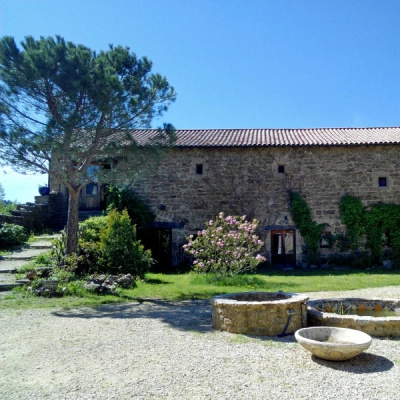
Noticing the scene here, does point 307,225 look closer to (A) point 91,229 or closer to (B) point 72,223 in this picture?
(A) point 91,229

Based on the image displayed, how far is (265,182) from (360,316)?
10.1 meters

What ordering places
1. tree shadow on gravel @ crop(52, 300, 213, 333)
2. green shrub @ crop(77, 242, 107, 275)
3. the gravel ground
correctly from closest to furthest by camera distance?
the gravel ground < tree shadow on gravel @ crop(52, 300, 213, 333) < green shrub @ crop(77, 242, 107, 275)

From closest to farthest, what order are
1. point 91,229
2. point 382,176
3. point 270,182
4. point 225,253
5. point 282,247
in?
point 225,253 → point 91,229 → point 382,176 → point 270,182 → point 282,247

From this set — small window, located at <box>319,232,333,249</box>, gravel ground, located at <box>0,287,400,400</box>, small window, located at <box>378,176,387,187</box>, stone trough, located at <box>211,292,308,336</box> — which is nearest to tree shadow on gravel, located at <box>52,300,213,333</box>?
gravel ground, located at <box>0,287,400,400</box>

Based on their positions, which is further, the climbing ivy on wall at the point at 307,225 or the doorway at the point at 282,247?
the doorway at the point at 282,247

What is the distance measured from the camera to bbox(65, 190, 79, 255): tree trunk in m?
10.7

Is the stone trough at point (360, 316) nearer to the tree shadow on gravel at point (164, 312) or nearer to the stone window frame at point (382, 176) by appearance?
the tree shadow on gravel at point (164, 312)

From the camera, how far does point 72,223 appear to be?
10773mm

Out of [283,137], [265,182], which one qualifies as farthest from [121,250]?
[283,137]

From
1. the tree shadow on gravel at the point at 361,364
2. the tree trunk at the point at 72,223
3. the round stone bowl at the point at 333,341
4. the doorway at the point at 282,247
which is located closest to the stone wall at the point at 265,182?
the doorway at the point at 282,247

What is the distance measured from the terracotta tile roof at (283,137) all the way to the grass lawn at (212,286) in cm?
502

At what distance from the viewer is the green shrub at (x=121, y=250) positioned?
11.2 meters

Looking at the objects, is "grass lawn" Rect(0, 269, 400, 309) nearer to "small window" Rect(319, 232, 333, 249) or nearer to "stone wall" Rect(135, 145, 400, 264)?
"small window" Rect(319, 232, 333, 249)

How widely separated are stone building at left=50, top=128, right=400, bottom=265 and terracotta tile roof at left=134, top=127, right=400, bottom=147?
2.6 inches
